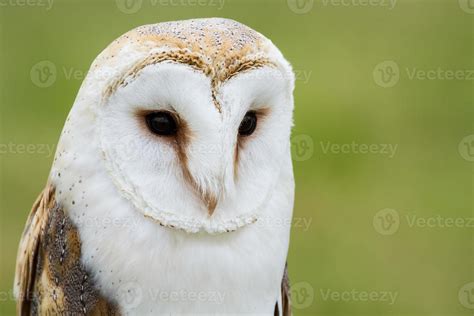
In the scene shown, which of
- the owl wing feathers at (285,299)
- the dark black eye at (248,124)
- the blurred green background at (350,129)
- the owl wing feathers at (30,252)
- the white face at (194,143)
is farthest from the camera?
the blurred green background at (350,129)

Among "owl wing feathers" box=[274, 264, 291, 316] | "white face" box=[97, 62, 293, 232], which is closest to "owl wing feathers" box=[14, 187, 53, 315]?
"white face" box=[97, 62, 293, 232]

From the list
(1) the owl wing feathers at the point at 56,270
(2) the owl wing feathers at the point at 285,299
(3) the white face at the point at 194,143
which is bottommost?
(2) the owl wing feathers at the point at 285,299

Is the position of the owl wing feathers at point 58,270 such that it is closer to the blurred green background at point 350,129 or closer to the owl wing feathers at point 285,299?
the owl wing feathers at point 285,299

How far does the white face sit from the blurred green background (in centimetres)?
161

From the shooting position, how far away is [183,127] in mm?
1739

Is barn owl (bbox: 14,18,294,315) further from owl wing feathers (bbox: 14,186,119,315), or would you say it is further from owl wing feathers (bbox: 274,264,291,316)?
owl wing feathers (bbox: 274,264,291,316)

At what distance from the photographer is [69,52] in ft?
17.3

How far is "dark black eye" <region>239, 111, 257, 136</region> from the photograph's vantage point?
1826mm

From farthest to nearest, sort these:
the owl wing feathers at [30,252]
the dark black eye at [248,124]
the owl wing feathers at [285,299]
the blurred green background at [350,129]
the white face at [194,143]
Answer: the blurred green background at [350,129], the owl wing feathers at [285,299], the owl wing feathers at [30,252], the dark black eye at [248,124], the white face at [194,143]

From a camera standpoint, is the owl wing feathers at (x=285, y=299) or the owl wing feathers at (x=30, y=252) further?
the owl wing feathers at (x=285, y=299)

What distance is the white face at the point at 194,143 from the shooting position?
1708 mm

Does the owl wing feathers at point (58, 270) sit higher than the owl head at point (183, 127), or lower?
lower

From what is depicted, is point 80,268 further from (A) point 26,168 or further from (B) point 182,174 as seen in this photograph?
(A) point 26,168

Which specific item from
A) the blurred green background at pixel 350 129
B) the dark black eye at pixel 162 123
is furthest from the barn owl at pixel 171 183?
the blurred green background at pixel 350 129
